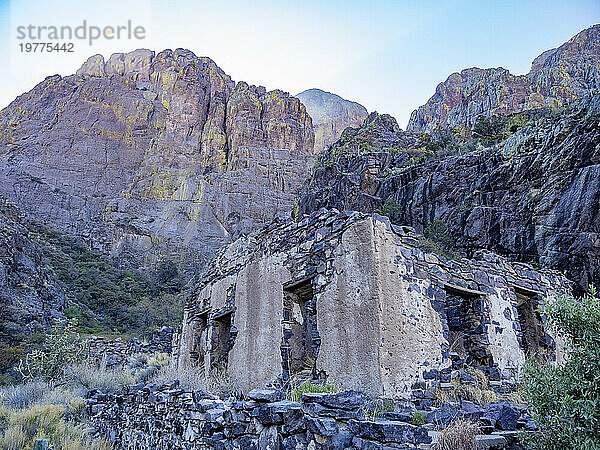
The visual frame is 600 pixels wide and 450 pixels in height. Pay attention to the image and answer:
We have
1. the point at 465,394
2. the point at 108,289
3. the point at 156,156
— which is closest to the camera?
the point at 465,394

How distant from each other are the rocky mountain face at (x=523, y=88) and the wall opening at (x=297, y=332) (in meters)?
57.9

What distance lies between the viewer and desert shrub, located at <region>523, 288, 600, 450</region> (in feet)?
12.2

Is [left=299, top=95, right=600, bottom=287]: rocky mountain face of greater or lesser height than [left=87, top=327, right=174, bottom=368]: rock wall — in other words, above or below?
above

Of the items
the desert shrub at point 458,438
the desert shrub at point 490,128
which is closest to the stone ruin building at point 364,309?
the desert shrub at point 458,438

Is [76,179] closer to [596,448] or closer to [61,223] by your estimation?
[61,223]

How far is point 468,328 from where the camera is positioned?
28.1ft

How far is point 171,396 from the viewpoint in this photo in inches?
243

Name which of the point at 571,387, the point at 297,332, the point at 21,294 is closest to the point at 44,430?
the point at 297,332

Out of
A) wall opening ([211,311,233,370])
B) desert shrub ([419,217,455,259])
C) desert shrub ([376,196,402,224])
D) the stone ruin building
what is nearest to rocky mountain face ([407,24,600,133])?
desert shrub ([376,196,402,224])

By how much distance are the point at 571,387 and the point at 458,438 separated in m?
1.16

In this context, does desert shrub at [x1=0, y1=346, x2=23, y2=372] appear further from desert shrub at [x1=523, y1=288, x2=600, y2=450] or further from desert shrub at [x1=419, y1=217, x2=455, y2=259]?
desert shrub at [x1=523, y1=288, x2=600, y2=450]

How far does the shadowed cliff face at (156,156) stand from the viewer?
193 feet

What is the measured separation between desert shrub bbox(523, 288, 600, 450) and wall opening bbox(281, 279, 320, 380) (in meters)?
4.14

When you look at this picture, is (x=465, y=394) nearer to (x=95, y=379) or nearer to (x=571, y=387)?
(x=571, y=387)
